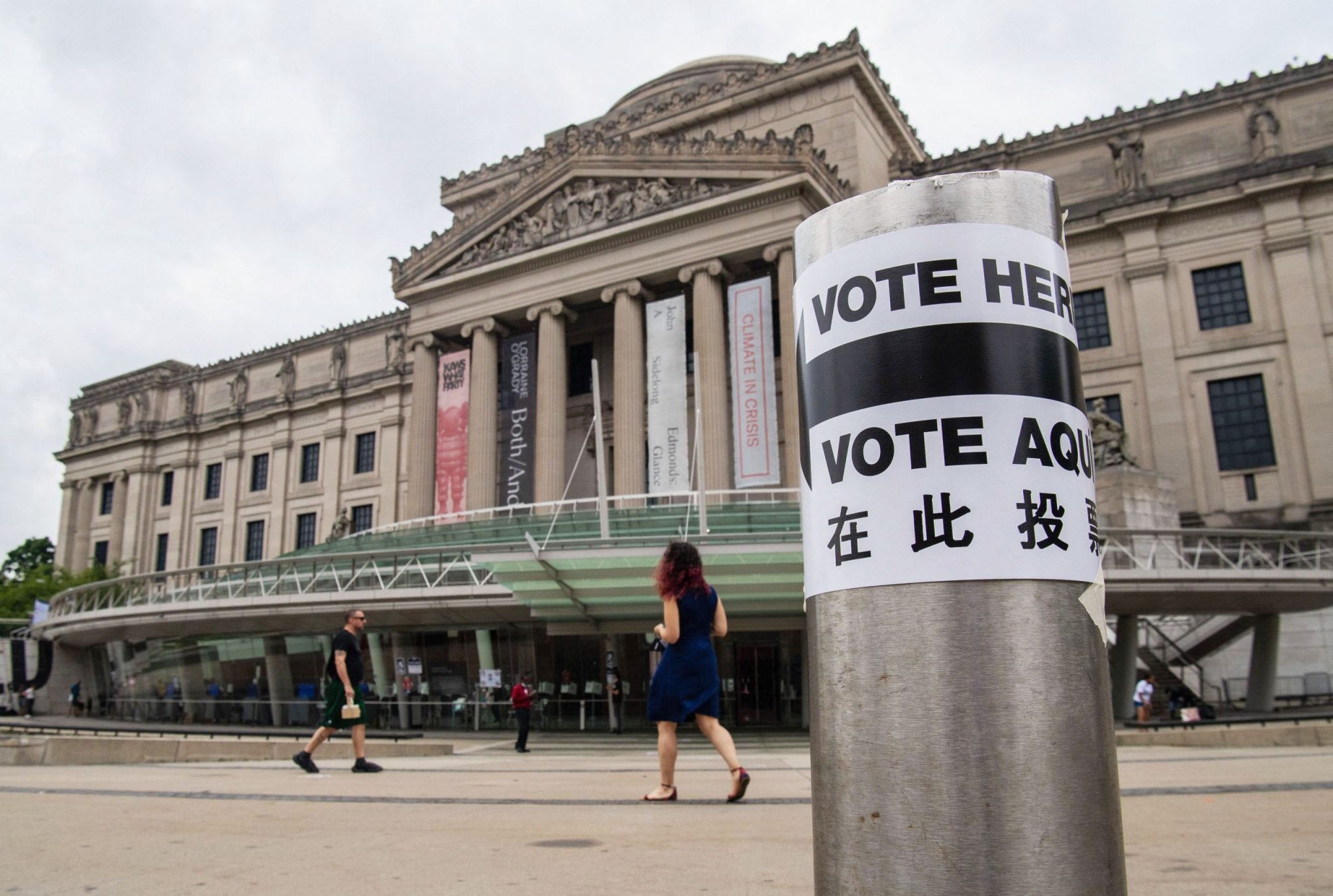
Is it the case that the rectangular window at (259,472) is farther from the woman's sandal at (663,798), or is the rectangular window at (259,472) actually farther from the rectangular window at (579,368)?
the woman's sandal at (663,798)

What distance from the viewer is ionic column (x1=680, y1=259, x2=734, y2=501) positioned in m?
36.1

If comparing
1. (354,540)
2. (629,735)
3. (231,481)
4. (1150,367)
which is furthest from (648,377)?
(231,481)

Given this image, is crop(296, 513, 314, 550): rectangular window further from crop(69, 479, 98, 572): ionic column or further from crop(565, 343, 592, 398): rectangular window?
crop(565, 343, 592, 398): rectangular window

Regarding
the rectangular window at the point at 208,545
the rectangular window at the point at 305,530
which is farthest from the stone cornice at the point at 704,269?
the rectangular window at the point at 208,545

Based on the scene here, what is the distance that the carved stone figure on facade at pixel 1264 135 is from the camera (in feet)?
131

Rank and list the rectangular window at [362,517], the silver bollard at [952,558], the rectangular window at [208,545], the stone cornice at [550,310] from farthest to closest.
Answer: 1. the rectangular window at [208,545]
2. the rectangular window at [362,517]
3. the stone cornice at [550,310]
4. the silver bollard at [952,558]

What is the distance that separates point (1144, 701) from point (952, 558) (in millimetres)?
24662

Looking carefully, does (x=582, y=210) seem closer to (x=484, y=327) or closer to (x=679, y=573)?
(x=484, y=327)

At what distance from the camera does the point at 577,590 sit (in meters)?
21.2

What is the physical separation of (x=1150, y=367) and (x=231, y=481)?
5422cm

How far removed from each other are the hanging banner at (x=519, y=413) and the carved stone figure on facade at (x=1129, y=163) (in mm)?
25102

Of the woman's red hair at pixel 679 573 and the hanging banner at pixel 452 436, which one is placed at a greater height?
the hanging banner at pixel 452 436

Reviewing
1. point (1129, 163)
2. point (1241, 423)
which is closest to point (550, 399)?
point (1129, 163)

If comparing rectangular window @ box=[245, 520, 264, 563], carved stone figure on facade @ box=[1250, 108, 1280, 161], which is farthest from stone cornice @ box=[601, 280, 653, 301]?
rectangular window @ box=[245, 520, 264, 563]
